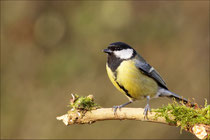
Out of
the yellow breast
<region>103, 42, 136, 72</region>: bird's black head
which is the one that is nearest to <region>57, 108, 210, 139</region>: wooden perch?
the yellow breast

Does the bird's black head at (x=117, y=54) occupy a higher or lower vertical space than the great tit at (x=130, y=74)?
higher

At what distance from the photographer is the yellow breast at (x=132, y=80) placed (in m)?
3.06

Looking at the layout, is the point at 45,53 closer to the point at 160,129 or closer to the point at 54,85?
the point at 54,85

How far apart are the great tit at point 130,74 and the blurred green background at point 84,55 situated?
2.22 metres

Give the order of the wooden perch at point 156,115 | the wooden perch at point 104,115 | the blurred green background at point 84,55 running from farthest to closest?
the blurred green background at point 84,55, the wooden perch at point 104,115, the wooden perch at point 156,115

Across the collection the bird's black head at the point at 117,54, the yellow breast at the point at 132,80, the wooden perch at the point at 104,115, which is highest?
the bird's black head at the point at 117,54

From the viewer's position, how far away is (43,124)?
5836 mm

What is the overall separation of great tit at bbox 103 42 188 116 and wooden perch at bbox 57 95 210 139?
1.41 ft

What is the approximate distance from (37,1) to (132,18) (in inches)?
78.9

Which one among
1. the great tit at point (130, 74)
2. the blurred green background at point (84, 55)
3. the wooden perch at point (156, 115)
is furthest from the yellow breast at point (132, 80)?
the blurred green background at point (84, 55)

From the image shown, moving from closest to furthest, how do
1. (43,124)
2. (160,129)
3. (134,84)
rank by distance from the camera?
(134,84) < (160,129) < (43,124)

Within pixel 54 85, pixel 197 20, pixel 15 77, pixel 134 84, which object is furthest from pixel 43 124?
pixel 197 20

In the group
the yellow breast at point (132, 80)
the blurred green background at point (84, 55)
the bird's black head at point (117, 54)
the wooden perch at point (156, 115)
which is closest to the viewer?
the wooden perch at point (156, 115)

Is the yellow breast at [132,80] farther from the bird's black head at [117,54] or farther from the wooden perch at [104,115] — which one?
the wooden perch at [104,115]
